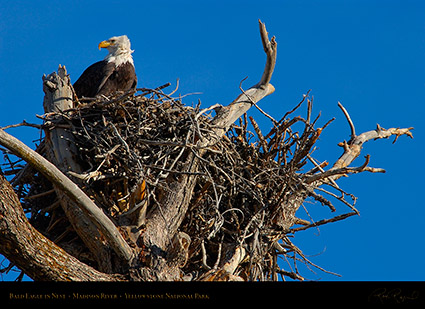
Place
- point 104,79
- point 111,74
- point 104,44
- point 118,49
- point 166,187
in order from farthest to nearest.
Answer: point 104,44 < point 118,49 < point 111,74 < point 104,79 < point 166,187

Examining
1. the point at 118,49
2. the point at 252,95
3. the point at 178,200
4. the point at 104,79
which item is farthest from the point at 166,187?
the point at 118,49

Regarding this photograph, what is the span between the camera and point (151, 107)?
6.52 metres

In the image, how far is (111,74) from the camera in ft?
27.6

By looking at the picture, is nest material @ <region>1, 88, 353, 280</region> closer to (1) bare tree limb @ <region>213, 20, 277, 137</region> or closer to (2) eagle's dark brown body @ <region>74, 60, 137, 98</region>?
(1) bare tree limb @ <region>213, 20, 277, 137</region>

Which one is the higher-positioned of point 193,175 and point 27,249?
point 193,175
